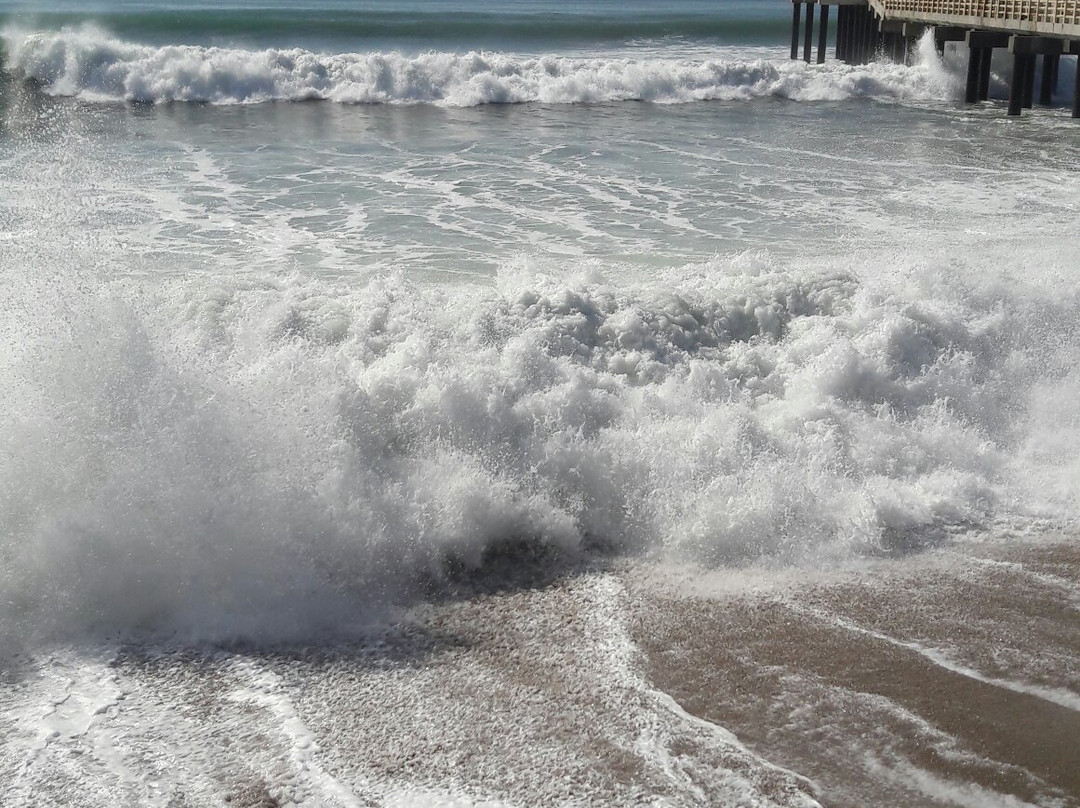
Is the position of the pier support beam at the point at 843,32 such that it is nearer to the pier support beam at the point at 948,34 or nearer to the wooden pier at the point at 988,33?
the wooden pier at the point at 988,33

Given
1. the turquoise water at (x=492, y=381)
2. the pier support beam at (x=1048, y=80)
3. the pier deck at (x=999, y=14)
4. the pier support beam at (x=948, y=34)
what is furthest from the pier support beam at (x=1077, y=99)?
the turquoise water at (x=492, y=381)

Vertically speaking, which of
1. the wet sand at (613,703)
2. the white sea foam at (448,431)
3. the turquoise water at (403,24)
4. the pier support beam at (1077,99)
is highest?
the turquoise water at (403,24)

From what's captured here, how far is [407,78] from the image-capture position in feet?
83.5

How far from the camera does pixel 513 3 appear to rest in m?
55.7

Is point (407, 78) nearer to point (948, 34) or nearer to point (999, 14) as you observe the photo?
point (948, 34)

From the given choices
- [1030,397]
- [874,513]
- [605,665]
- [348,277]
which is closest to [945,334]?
[1030,397]

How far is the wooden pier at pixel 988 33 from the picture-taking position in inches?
755

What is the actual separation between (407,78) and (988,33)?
1253cm

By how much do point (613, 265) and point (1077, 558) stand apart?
5394mm

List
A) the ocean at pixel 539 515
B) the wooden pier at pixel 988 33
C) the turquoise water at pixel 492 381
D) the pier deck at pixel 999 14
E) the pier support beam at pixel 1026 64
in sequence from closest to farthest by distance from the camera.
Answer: the ocean at pixel 539 515, the turquoise water at pixel 492 381, the pier deck at pixel 999 14, the wooden pier at pixel 988 33, the pier support beam at pixel 1026 64

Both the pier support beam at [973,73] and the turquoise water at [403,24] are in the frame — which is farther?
the turquoise water at [403,24]

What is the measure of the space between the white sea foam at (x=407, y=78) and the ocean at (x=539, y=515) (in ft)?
47.0

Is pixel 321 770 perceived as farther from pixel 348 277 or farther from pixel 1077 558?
pixel 348 277

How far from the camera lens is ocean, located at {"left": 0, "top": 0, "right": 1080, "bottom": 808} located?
4.20m
